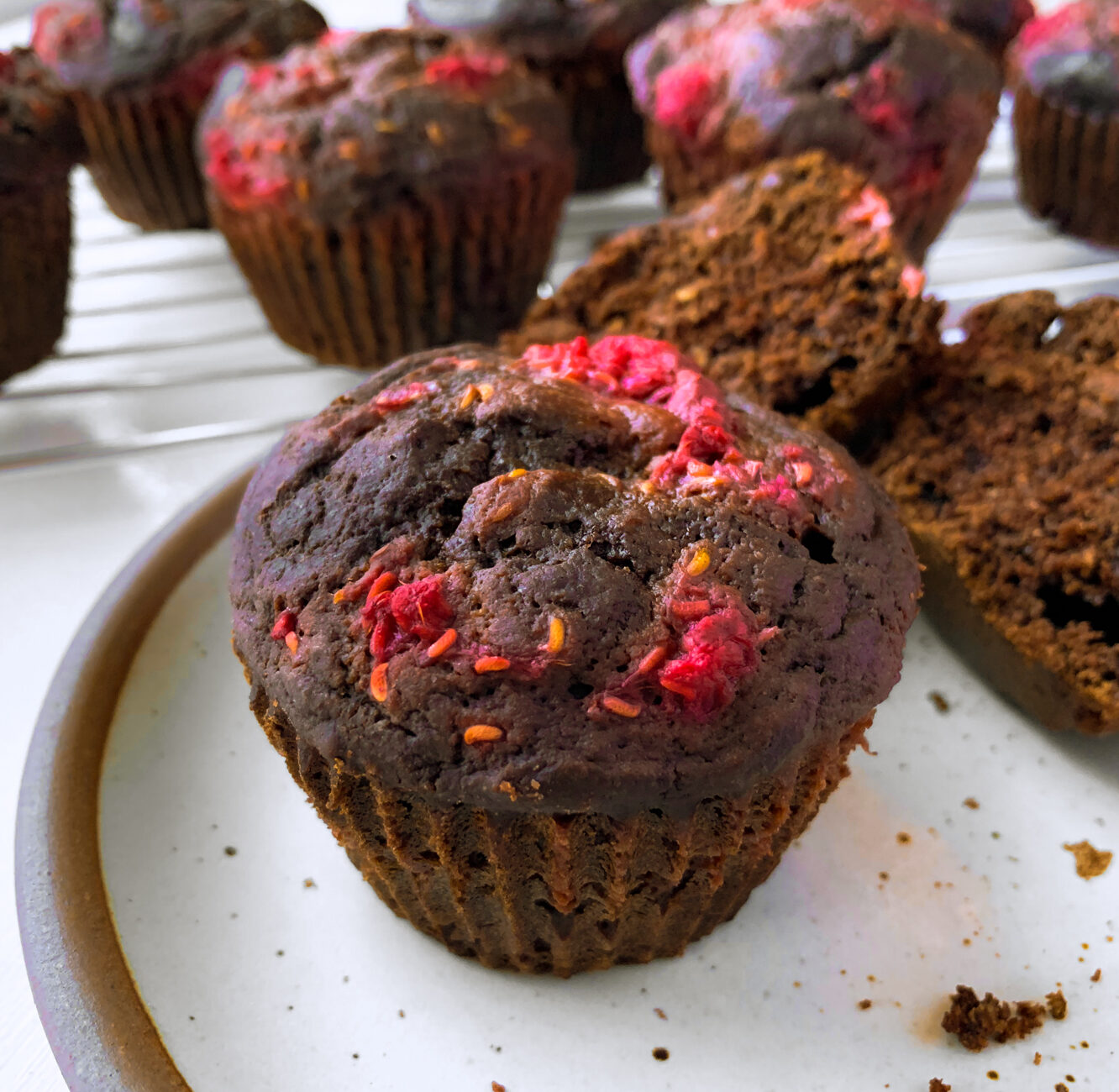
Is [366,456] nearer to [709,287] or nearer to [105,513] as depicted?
[709,287]

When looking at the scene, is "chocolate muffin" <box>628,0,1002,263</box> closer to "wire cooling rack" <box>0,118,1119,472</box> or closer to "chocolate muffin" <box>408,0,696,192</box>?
"wire cooling rack" <box>0,118,1119,472</box>

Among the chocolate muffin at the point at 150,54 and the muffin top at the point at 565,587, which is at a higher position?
the chocolate muffin at the point at 150,54

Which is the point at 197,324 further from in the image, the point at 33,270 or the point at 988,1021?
the point at 988,1021

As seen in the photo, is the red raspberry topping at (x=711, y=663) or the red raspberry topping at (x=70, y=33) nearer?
the red raspberry topping at (x=711, y=663)

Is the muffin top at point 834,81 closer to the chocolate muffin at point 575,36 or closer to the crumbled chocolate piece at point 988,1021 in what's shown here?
the chocolate muffin at point 575,36

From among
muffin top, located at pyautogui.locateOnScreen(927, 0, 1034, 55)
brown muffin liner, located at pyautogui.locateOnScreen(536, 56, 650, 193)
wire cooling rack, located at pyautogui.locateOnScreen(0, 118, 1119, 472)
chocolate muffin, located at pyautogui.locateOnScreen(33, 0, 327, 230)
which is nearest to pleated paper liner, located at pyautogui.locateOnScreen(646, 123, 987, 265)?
wire cooling rack, located at pyautogui.locateOnScreen(0, 118, 1119, 472)

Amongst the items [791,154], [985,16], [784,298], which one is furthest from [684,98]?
[985,16]

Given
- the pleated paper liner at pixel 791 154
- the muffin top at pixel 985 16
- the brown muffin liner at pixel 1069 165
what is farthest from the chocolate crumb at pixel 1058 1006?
the muffin top at pixel 985 16
